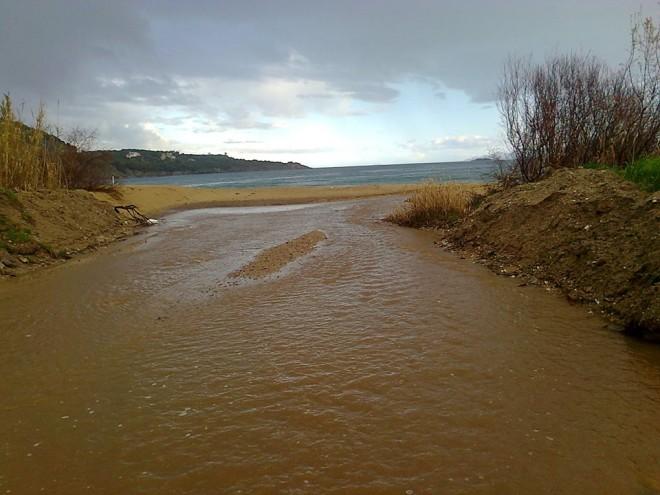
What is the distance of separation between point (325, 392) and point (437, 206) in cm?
1046

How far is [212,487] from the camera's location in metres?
2.78

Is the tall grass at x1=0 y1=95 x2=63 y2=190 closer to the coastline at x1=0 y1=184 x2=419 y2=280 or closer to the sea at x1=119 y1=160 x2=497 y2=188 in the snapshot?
the coastline at x1=0 y1=184 x2=419 y2=280

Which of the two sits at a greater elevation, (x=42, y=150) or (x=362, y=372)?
(x=42, y=150)

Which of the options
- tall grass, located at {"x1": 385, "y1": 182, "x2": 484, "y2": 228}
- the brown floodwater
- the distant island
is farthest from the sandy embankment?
the distant island

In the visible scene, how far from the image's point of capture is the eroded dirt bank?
529cm

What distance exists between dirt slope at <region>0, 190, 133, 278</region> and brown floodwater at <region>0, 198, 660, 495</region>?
7.92ft

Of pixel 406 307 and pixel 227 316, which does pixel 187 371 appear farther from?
pixel 406 307

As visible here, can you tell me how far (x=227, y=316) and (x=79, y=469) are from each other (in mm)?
3187

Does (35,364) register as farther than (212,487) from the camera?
Yes

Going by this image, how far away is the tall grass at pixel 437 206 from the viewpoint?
1305 centimetres

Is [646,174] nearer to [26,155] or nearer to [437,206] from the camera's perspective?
[437,206]

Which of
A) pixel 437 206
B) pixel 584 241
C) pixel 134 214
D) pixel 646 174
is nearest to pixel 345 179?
pixel 134 214

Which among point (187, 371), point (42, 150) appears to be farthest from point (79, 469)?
point (42, 150)

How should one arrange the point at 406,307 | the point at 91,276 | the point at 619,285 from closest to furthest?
the point at 619,285 < the point at 406,307 < the point at 91,276
